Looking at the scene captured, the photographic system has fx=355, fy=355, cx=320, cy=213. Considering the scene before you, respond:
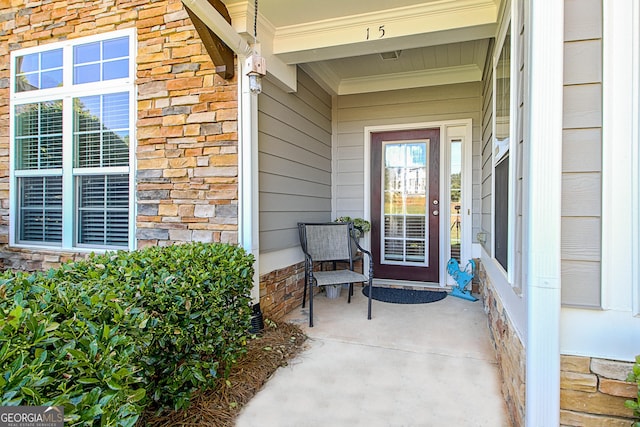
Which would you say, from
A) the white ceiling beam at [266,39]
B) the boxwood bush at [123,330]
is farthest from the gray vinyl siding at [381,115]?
the boxwood bush at [123,330]

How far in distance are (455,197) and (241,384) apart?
3.19 m

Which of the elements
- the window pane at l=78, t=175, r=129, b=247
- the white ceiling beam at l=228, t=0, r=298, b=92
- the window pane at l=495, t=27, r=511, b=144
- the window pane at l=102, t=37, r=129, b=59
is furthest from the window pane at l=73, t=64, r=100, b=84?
the window pane at l=495, t=27, r=511, b=144

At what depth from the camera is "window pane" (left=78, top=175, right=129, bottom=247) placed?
3.17m

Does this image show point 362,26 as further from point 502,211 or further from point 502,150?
point 502,211

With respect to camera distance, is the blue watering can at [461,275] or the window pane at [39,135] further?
the blue watering can at [461,275]

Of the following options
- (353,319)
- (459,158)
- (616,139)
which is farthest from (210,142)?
(459,158)

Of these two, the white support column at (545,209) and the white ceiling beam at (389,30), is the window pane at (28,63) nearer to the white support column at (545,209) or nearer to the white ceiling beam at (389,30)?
the white ceiling beam at (389,30)

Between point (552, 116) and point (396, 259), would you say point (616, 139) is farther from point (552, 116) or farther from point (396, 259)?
point (396, 259)

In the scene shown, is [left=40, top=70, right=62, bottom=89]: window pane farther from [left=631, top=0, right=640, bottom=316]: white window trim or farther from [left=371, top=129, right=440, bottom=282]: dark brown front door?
[left=631, top=0, right=640, bottom=316]: white window trim

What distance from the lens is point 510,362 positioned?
1.82 m

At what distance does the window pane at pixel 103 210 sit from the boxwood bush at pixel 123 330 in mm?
1239

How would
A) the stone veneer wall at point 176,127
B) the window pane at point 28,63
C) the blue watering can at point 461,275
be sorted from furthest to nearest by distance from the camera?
the blue watering can at point 461,275 < the window pane at point 28,63 < the stone veneer wall at point 176,127

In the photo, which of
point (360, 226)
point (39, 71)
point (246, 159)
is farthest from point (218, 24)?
point (360, 226)

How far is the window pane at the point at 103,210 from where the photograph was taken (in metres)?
3.17
